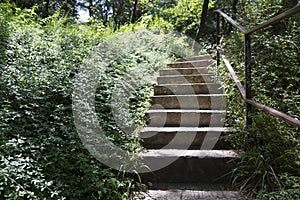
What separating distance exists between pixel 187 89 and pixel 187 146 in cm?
107

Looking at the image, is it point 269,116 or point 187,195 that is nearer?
point 187,195

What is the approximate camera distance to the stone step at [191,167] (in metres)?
2.05

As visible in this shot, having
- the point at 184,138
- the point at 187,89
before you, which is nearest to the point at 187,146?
the point at 184,138

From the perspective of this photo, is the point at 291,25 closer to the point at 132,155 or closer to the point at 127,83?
the point at 127,83

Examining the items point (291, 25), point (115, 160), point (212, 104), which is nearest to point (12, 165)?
point (115, 160)

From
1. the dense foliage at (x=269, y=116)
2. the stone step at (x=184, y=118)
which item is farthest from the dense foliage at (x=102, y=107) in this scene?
the stone step at (x=184, y=118)

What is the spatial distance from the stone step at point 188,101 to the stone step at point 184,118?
223 mm

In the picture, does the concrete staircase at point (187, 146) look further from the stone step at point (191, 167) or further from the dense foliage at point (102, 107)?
the dense foliage at point (102, 107)

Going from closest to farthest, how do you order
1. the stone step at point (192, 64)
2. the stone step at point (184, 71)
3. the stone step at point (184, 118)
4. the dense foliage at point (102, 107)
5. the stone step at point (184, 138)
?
the dense foliage at point (102, 107)
the stone step at point (184, 138)
the stone step at point (184, 118)
the stone step at point (184, 71)
the stone step at point (192, 64)

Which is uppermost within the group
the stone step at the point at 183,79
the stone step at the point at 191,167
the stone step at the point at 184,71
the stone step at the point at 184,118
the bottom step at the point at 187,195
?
the stone step at the point at 184,71

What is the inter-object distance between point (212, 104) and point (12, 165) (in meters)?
2.09

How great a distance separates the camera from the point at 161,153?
224 centimetres

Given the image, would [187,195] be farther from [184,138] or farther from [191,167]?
[184,138]

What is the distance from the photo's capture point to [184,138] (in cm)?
245
